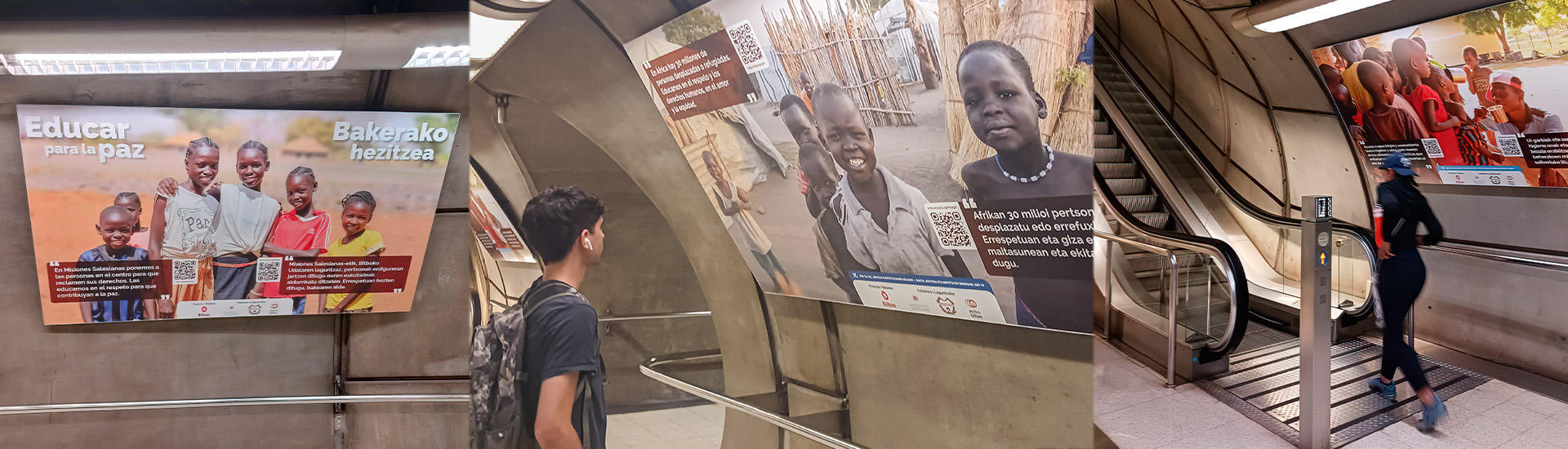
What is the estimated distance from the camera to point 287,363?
4.28 metres

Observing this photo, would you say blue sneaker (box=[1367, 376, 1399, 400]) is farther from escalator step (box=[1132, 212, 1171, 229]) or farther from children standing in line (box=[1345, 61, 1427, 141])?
escalator step (box=[1132, 212, 1171, 229])

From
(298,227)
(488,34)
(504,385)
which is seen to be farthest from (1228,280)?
(298,227)

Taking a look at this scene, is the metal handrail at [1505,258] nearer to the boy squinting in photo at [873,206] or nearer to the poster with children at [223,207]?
the boy squinting in photo at [873,206]

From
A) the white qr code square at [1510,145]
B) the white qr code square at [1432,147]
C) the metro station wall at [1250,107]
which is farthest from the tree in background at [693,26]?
the metro station wall at [1250,107]

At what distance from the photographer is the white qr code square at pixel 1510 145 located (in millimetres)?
4082

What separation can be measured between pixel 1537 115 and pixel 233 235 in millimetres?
6529

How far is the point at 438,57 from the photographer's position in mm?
3688

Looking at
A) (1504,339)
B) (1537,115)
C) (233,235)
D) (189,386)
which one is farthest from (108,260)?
(1504,339)

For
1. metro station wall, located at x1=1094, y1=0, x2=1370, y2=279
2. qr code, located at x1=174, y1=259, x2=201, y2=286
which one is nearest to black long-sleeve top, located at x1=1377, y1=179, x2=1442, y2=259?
metro station wall, located at x1=1094, y1=0, x2=1370, y2=279

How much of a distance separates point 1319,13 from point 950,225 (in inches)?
142

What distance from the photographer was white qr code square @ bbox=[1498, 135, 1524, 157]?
4.08m

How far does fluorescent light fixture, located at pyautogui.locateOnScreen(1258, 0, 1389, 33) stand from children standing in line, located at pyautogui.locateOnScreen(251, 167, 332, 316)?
5058 mm

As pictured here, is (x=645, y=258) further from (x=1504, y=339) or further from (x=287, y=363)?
(x=1504, y=339)

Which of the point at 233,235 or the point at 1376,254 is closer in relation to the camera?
the point at 233,235
